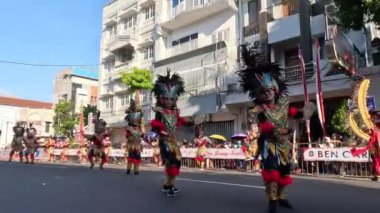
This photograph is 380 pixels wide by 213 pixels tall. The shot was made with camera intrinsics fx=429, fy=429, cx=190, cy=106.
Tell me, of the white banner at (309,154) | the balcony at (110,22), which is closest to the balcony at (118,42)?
the balcony at (110,22)

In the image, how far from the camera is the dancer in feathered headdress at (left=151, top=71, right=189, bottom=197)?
27.5 feet

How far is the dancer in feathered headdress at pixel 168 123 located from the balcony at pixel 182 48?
22285mm

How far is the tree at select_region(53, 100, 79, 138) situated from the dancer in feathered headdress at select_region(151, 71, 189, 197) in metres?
40.6

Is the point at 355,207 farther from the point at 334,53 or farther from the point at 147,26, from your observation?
the point at 147,26

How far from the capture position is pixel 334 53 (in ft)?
56.4

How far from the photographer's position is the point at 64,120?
159 ft

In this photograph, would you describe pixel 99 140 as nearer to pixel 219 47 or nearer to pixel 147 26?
pixel 219 47

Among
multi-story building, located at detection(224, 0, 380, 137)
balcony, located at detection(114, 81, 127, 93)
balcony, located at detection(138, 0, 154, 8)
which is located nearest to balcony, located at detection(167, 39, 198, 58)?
multi-story building, located at detection(224, 0, 380, 137)

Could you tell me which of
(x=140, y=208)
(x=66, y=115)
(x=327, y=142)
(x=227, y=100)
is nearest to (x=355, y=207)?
(x=140, y=208)

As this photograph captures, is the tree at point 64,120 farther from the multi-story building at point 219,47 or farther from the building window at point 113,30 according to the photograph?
the building window at point 113,30

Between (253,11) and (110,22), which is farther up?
(110,22)

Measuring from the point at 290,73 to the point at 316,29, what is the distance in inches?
105

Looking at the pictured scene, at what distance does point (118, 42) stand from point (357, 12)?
93.8 ft

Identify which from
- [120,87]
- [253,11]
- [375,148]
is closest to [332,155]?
[375,148]
